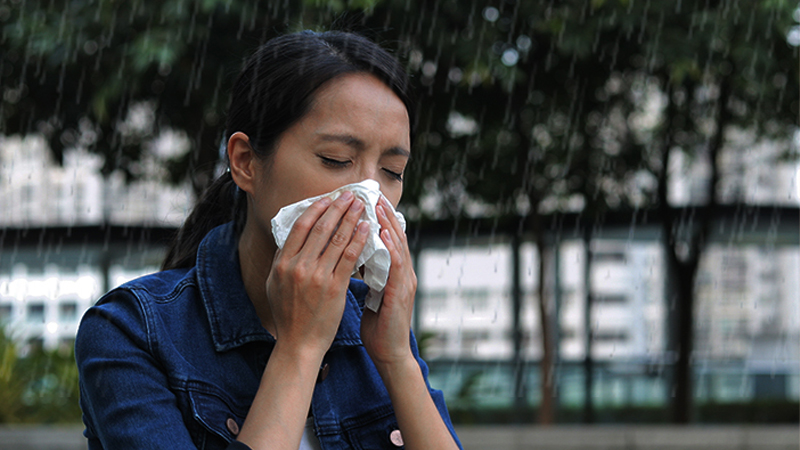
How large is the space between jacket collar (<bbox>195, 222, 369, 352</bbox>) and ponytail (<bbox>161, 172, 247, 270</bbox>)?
0.39 ft

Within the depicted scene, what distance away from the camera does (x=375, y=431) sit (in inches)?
70.2

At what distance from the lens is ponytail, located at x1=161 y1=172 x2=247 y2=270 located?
2014 millimetres

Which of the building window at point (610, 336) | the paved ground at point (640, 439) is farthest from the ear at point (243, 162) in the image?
the building window at point (610, 336)

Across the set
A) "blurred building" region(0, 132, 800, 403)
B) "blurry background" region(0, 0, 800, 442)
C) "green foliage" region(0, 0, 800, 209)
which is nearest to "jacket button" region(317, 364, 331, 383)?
"blurry background" region(0, 0, 800, 442)

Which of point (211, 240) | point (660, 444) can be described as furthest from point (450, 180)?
point (211, 240)

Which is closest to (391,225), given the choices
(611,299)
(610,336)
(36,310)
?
(610,336)

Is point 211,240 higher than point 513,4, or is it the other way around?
point 513,4

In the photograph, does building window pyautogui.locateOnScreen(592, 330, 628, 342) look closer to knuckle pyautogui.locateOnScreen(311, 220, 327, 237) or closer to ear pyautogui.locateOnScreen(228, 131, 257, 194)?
ear pyautogui.locateOnScreen(228, 131, 257, 194)

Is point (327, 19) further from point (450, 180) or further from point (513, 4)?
point (450, 180)

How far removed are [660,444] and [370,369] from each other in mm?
5283

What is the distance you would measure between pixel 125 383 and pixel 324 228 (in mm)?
449

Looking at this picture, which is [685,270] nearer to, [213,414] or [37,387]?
[37,387]

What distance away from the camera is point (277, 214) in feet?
5.55

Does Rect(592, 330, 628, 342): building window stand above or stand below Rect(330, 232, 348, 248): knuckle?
below
